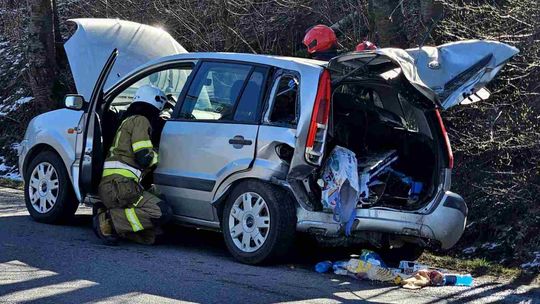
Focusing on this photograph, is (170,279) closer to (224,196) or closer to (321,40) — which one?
(224,196)

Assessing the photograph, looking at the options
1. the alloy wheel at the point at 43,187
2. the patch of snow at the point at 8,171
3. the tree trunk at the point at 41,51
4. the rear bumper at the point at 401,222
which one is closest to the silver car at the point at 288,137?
the rear bumper at the point at 401,222

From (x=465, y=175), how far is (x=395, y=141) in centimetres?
223

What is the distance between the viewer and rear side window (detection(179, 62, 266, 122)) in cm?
767

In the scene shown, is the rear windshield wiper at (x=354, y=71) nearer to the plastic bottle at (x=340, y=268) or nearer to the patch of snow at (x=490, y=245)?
the plastic bottle at (x=340, y=268)

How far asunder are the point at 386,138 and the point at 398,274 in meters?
1.38

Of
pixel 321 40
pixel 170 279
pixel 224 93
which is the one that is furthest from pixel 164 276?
pixel 321 40

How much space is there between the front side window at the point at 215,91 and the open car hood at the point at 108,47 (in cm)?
150

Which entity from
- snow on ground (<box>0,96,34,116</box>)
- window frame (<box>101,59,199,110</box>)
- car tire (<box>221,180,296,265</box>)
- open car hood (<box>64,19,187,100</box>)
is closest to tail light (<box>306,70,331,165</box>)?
car tire (<box>221,180,296,265</box>)

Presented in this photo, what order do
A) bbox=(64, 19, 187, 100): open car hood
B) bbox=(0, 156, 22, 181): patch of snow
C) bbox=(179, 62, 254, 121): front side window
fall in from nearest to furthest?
1. bbox=(179, 62, 254, 121): front side window
2. bbox=(64, 19, 187, 100): open car hood
3. bbox=(0, 156, 22, 181): patch of snow

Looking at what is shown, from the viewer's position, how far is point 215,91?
7.99 meters

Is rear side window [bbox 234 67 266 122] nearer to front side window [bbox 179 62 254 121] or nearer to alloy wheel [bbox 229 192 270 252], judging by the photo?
front side window [bbox 179 62 254 121]

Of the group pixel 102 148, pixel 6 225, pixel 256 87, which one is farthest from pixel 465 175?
pixel 6 225

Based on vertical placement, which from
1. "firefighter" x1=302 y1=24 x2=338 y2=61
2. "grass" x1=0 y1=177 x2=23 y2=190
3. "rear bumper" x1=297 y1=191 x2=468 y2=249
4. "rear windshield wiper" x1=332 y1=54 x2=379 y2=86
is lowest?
"grass" x1=0 y1=177 x2=23 y2=190

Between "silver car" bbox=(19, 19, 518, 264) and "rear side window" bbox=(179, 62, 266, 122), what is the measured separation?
0.01m
